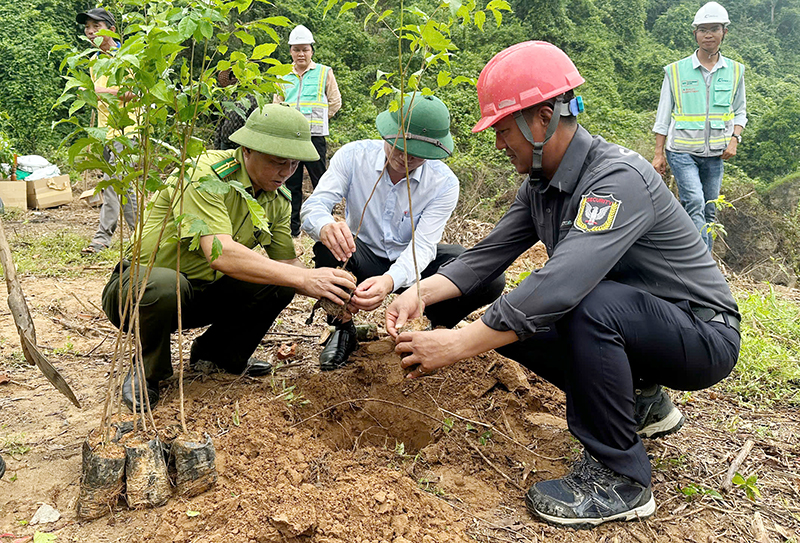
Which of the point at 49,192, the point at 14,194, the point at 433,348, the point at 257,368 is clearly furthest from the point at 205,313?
the point at 49,192

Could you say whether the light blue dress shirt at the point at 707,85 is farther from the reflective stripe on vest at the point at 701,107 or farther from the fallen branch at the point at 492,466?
the fallen branch at the point at 492,466

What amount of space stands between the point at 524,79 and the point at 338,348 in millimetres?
1747

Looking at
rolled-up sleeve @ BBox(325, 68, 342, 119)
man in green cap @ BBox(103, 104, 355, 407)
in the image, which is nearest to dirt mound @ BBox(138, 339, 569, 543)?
man in green cap @ BBox(103, 104, 355, 407)

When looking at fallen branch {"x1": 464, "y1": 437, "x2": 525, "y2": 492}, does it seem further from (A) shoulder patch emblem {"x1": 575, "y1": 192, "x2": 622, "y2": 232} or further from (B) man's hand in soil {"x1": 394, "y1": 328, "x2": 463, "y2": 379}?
(A) shoulder patch emblem {"x1": 575, "y1": 192, "x2": 622, "y2": 232}

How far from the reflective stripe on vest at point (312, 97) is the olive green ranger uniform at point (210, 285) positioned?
3499 millimetres

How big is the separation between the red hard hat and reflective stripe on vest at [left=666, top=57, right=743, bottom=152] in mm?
3604

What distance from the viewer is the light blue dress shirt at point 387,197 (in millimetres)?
3400

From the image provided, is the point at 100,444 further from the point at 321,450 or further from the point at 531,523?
the point at 531,523

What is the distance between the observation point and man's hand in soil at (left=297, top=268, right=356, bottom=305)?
2.75 m

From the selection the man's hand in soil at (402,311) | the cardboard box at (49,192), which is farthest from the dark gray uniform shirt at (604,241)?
the cardboard box at (49,192)

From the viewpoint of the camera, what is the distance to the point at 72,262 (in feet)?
18.3

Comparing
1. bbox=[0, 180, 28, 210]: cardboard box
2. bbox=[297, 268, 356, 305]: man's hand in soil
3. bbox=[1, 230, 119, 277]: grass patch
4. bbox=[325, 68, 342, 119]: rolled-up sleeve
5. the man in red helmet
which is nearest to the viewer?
the man in red helmet

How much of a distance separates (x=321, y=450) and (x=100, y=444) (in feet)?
2.65

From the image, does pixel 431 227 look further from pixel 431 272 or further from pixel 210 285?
pixel 210 285
